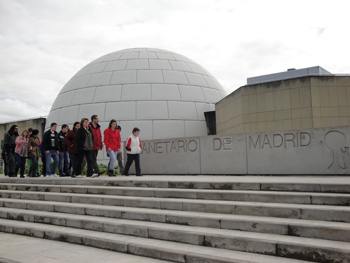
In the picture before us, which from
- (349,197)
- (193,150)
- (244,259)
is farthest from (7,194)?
(349,197)

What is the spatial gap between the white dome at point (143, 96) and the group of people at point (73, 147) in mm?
5542

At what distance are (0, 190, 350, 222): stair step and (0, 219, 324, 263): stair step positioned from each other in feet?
3.01

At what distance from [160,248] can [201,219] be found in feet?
2.93

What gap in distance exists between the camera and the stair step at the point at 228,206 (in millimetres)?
4825

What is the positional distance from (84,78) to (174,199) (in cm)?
1441

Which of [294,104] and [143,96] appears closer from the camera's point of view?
[294,104]

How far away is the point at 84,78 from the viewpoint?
1928 centimetres

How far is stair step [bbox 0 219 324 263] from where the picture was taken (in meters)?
4.14

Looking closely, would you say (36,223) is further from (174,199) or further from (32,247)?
(174,199)

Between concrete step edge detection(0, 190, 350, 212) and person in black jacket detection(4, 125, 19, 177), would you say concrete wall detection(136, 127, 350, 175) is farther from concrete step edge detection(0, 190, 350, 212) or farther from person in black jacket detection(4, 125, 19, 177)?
person in black jacket detection(4, 125, 19, 177)

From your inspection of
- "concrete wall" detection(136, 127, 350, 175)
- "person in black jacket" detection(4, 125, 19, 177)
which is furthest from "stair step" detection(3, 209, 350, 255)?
"person in black jacket" detection(4, 125, 19, 177)

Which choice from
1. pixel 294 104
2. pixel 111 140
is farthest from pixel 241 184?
pixel 294 104

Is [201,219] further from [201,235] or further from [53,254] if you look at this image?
[53,254]

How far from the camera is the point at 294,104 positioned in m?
12.7
